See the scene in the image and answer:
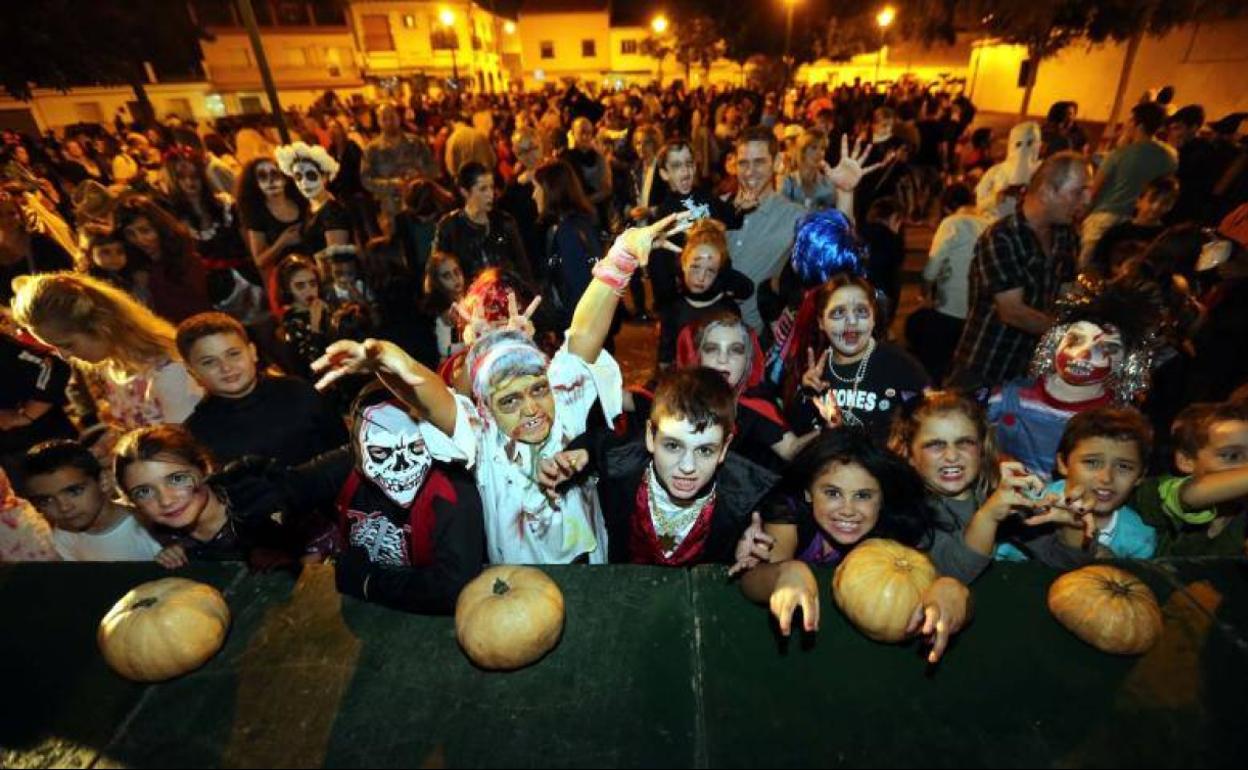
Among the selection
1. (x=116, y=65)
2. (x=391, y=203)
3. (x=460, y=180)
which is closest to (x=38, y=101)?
(x=116, y=65)

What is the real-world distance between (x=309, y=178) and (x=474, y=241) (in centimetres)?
191

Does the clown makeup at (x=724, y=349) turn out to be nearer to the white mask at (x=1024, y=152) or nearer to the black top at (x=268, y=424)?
the black top at (x=268, y=424)

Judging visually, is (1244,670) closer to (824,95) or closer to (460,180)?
(460,180)

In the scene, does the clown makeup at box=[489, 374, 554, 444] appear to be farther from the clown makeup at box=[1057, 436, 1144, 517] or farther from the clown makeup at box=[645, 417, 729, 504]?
the clown makeup at box=[1057, 436, 1144, 517]

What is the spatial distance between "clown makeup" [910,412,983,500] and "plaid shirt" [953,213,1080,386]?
3.98ft

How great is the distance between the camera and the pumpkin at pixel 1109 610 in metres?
1.55

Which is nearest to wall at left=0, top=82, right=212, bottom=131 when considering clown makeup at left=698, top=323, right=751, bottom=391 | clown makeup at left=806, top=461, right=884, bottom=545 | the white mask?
clown makeup at left=698, top=323, right=751, bottom=391

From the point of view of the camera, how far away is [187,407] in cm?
328

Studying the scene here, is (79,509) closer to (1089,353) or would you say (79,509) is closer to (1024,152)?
(1089,353)

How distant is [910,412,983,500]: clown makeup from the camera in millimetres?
2506

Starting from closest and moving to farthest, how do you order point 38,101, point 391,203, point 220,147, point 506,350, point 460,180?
point 506,350
point 460,180
point 391,203
point 220,147
point 38,101

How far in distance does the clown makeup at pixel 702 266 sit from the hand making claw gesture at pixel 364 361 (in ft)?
7.35

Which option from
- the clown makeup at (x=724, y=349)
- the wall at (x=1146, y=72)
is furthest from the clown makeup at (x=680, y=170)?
the wall at (x=1146, y=72)

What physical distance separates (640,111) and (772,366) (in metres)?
14.8
